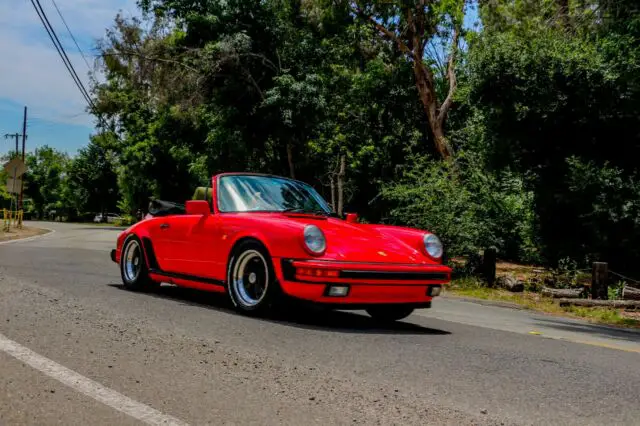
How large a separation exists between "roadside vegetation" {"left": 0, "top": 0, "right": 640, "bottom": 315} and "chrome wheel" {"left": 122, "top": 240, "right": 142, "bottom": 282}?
646cm

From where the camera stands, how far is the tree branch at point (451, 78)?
2453 centimetres

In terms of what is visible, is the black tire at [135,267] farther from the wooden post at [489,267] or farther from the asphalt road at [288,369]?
the wooden post at [489,267]

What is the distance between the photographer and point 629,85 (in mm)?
14086

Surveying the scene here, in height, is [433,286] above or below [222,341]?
above

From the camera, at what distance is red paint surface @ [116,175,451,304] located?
603 cm

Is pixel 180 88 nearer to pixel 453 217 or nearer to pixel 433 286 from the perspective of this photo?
pixel 453 217

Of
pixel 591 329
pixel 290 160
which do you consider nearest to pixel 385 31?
pixel 290 160

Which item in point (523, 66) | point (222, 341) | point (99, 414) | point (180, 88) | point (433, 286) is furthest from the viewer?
point (180, 88)

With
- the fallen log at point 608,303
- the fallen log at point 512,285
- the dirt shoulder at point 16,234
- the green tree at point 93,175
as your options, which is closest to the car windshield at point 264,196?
the fallen log at point 608,303

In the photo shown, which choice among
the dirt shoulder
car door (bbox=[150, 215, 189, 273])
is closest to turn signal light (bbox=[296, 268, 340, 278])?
car door (bbox=[150, 215, 189, 273])

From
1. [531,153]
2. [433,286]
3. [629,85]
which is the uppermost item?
[629,85]

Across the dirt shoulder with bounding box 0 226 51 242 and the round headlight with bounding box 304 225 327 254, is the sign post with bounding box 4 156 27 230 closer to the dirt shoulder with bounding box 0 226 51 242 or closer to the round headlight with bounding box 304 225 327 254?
the dirt shoulder with bounding box 0 226 51 242

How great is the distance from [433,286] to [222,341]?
2307mm

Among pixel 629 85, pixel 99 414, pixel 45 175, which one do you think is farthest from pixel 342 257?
pixel 45 175
